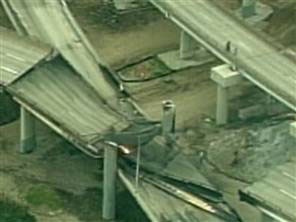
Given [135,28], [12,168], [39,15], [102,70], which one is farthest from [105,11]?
[12,168]

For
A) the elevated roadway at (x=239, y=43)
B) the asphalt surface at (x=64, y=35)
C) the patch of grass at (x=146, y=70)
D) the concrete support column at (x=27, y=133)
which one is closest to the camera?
the elevated roadway at (x=239, y=43)

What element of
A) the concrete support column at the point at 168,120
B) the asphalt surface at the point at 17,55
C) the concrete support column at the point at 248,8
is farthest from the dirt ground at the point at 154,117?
the asphalt surface at the point at 17,55

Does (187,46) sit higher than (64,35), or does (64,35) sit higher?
(64,35)

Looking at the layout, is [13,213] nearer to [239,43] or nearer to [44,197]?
[44,197]

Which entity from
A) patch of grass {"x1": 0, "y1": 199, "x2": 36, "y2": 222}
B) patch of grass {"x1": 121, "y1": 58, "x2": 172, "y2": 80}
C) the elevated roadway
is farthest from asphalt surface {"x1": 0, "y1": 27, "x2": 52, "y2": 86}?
the elevated roadway

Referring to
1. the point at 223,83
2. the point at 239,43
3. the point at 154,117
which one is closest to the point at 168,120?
the point at 154,117

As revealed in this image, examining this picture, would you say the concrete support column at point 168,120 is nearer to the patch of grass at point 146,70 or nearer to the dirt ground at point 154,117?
the dirt ground at point 154,117
